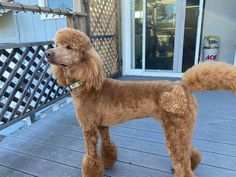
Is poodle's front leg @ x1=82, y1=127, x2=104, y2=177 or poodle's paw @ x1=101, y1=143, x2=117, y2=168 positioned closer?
poodle's front leg @ x1=82, y1=127, x2=104, y2=177

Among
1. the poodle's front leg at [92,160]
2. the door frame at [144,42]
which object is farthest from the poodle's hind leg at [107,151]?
the door frame at [144,42]

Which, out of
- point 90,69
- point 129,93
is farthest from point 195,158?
point 90,69

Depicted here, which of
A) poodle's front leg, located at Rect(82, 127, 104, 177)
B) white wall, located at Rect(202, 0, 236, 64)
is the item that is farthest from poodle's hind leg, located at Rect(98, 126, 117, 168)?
white wall, located at Rect(202, 0, 236, 64)

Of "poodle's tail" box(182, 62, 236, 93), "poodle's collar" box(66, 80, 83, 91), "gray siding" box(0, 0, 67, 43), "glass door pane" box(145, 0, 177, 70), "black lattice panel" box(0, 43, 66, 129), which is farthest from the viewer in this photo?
"gray siding" box(0, 0, 67, 43)

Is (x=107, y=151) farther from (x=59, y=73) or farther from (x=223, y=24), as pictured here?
(x=223, y=24)

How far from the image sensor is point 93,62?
108cm

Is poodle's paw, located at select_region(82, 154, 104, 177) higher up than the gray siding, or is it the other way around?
the gray siding

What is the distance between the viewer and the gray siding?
452 centimetres

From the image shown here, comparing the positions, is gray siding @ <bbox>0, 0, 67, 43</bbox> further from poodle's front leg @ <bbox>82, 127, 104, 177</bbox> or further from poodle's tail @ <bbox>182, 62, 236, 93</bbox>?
poodle's tail @ <bbox>182, 62, 236, 93</bbox>

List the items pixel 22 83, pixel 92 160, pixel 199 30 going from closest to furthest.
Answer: pixel 92 160 → pixel 22 83 → pixel 199 30

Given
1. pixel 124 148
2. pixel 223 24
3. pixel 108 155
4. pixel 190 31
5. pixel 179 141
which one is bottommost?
pixel 124 148

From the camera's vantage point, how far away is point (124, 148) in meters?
1.74

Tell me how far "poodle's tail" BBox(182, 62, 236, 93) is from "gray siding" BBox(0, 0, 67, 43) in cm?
379

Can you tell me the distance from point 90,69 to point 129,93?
0.84 feet
